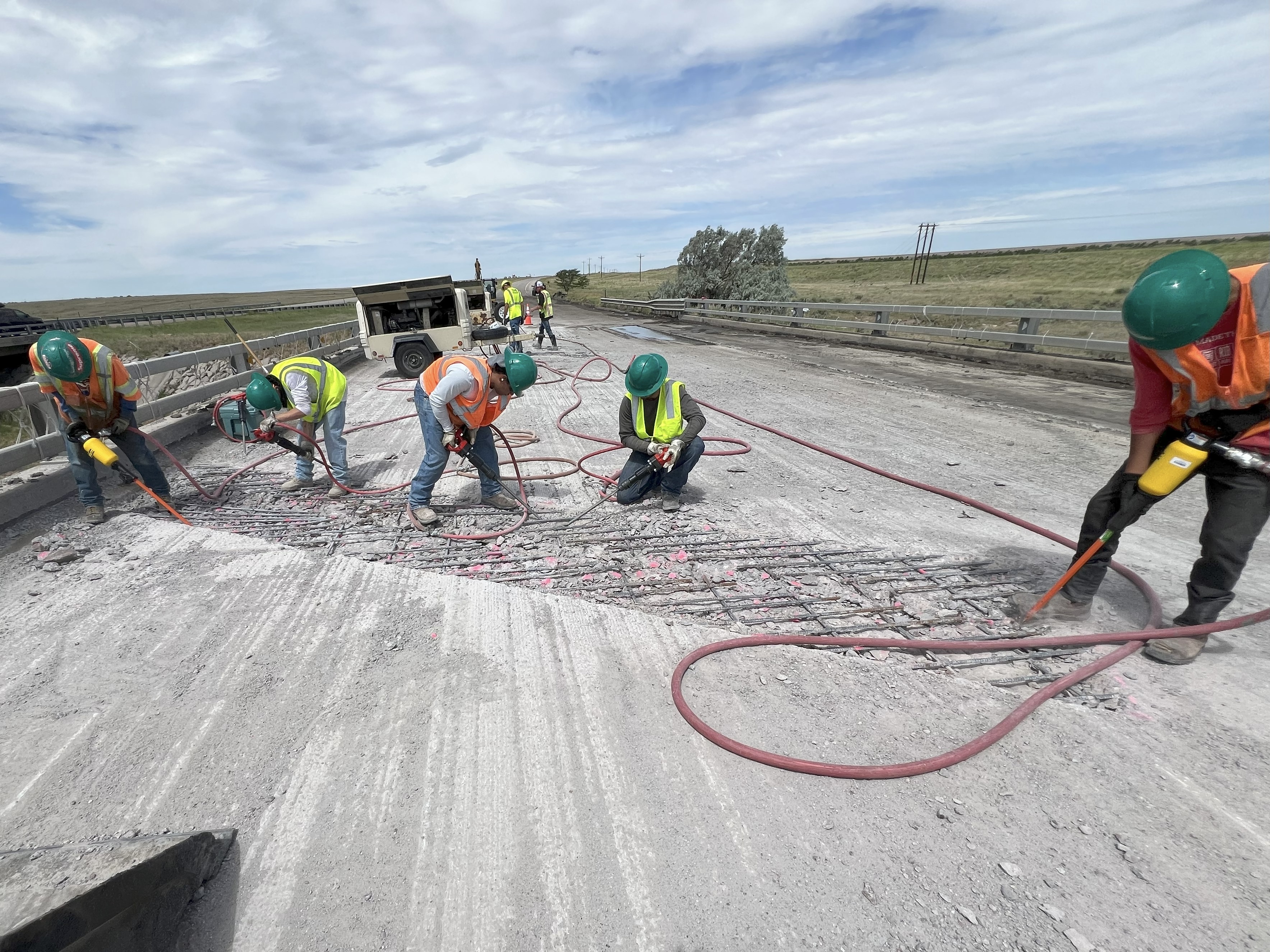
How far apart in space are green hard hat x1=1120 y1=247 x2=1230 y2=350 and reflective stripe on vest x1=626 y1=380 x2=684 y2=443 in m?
2.77

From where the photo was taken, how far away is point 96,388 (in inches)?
174

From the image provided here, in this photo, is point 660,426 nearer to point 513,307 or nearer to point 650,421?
point 650,421

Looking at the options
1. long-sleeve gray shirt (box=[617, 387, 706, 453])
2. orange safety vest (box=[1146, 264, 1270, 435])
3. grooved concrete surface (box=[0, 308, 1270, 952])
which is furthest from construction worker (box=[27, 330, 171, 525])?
orange safety vest (box=[1146, 264, 1270, 435])

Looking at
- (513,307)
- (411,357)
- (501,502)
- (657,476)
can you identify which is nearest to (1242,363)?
(657,476)

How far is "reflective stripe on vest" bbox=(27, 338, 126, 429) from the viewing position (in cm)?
432

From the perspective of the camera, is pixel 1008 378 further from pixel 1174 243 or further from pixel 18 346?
pixel 1174 243

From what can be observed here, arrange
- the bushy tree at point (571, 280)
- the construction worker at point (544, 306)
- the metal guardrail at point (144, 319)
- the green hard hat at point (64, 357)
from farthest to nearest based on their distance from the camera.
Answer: the bushy tree at point (571, 280) → the metal guardrail at point (144, 319) → the construction worker at point (544, 306) → the green hard hat at point (64, 357)

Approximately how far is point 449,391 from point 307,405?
153 centimetres

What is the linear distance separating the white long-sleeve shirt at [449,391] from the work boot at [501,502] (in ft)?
2.59

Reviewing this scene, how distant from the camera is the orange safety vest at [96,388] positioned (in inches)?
170

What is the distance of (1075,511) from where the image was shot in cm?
461

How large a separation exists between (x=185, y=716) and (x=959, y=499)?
531 cm

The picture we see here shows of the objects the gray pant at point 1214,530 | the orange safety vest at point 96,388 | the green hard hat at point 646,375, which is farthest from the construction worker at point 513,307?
the gray pant at point 1214,530

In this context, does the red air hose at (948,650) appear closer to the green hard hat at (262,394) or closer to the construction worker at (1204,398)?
the construction worker at (1204,398)
